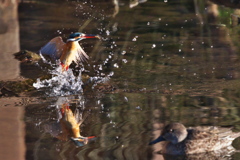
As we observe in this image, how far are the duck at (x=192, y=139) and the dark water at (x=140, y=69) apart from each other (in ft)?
0.42

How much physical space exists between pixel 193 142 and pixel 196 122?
53 centimetres

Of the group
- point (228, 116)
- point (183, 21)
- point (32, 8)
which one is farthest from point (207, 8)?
point (228, 116)

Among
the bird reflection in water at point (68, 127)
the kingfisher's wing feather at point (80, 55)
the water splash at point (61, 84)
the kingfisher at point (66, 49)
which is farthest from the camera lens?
the kingfisher's wing feather at point (80, 55)

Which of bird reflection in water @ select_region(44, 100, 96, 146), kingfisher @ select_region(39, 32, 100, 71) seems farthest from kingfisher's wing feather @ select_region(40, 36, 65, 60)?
bird reflection in water @ select_region(44, 100, 96, 146)

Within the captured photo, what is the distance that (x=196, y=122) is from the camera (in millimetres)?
5289

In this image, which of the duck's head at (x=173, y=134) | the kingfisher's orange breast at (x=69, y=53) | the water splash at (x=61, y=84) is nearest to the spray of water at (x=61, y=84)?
the water splash at (x=61, y=84)

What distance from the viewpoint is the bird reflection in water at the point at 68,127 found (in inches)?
198

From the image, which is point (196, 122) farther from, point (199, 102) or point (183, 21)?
point (183, 21)

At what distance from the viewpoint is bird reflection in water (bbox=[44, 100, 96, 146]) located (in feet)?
16.5

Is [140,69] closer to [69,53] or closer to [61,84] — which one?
[69,53]

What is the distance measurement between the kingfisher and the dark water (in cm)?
35

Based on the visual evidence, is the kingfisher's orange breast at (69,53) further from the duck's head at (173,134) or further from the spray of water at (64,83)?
the duck's head at (173,134)

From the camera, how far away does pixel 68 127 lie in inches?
214

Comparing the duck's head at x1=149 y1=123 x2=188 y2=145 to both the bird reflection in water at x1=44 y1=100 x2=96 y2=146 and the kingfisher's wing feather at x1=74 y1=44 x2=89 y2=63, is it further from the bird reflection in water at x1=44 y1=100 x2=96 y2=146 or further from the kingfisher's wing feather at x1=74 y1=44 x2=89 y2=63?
the kingfisher's wing feather at x1=74 y1=44 x2=89 y2=63
